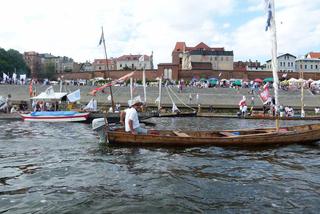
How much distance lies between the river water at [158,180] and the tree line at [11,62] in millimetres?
102980

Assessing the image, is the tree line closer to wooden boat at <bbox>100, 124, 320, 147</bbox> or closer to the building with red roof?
the building with red roof

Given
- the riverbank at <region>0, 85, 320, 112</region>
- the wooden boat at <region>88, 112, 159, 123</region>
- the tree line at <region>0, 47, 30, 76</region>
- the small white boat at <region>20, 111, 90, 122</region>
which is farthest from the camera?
the tree line at <region>0, 47, 30, 76</region>

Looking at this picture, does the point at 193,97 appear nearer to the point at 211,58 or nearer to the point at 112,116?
the point at 112,116

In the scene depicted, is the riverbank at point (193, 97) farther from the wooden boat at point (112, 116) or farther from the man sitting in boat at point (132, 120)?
the man sitting in boat at point (132, 120)

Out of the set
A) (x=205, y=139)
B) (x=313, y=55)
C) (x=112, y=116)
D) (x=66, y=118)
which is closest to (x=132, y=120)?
(x=205, y=139)

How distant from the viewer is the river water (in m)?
8.53

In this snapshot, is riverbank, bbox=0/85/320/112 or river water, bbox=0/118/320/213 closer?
river water, bbox=0/118/320/213

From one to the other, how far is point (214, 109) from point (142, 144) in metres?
31.2

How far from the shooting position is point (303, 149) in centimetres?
1623

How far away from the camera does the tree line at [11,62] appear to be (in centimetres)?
11069

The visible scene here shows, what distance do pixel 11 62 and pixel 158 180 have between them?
116239mm

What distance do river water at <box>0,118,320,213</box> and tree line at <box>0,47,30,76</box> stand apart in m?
103

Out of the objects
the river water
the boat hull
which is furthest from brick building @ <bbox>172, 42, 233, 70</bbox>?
the river water

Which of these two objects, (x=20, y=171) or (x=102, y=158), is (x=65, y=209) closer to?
(x=20, y=171)
